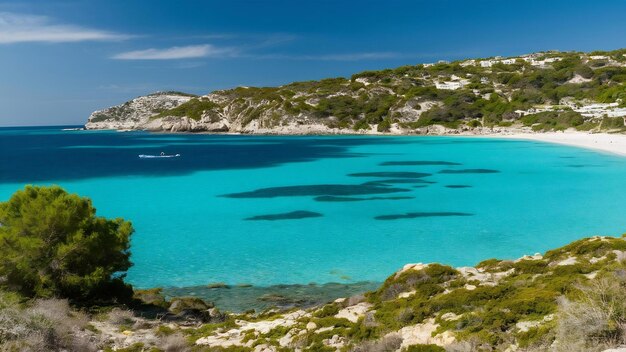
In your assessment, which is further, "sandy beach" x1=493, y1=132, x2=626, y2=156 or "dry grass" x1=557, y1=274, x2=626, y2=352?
"sandy beach" x1=493, y1=132, x2=626, y2=156

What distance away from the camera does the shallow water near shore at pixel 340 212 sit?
16047 mm

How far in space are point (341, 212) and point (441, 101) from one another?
90481 millimetres

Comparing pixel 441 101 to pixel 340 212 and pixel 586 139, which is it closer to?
pixel 586 139

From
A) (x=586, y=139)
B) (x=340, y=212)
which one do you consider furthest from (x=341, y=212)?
(x=586, y=139)

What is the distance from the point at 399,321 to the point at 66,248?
7.60 m

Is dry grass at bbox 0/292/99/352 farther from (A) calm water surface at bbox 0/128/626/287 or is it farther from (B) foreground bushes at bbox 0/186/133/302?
(A) calm water surface at bbox 0/128/626/287

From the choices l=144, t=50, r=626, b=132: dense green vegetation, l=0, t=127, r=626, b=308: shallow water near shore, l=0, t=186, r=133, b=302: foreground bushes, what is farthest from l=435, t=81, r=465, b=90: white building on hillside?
l=0, t=186, r=133, b=302: foreground bushes

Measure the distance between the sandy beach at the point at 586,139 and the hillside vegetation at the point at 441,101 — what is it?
480cm

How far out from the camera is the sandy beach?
54.2 m

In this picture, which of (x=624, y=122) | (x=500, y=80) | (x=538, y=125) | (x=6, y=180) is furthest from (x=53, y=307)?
(x=500, y=80)

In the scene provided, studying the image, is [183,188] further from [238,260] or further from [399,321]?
[399,321]

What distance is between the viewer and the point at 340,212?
24.7 m

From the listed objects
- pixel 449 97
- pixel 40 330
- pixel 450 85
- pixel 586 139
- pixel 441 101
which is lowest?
pixel 40 330

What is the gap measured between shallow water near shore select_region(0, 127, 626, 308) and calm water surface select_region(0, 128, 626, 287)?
7cm
